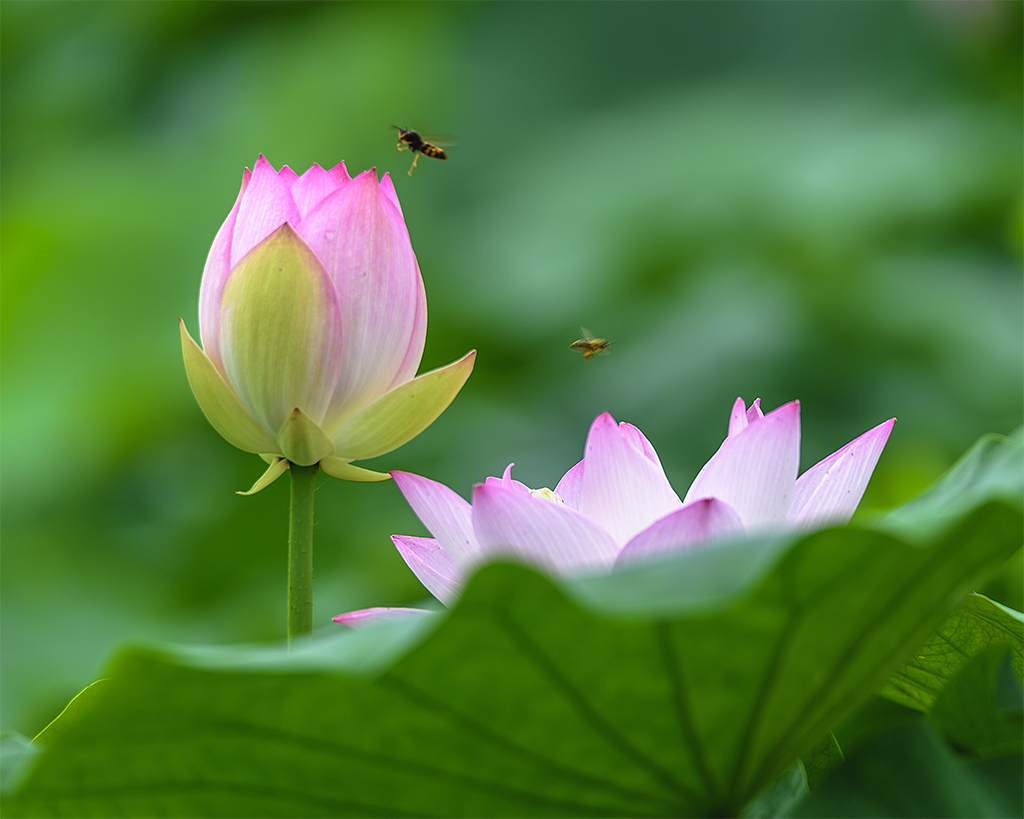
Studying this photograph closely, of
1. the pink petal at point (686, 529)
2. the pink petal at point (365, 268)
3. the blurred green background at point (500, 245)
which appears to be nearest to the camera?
the pink petal at point (686, 529)

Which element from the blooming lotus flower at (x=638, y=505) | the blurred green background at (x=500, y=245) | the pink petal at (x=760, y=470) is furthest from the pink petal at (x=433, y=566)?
the blurred green background at (x=500, y=245)

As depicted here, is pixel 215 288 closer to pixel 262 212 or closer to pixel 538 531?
pixel 262 212

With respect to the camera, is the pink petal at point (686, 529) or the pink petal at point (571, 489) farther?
the pink petal at point (571, 489)

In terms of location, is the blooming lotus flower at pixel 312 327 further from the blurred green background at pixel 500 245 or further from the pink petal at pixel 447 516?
the blurred green background at pixel 500 245

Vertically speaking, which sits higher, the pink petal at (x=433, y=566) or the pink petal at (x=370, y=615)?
the pink petal at (x=433, y=566)

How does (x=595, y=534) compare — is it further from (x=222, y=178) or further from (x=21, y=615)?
(x=222, y=178)

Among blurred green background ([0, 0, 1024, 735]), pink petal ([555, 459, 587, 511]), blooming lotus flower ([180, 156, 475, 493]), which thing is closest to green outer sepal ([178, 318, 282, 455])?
blooming lotus flower ([180, 156, 475, 493])
